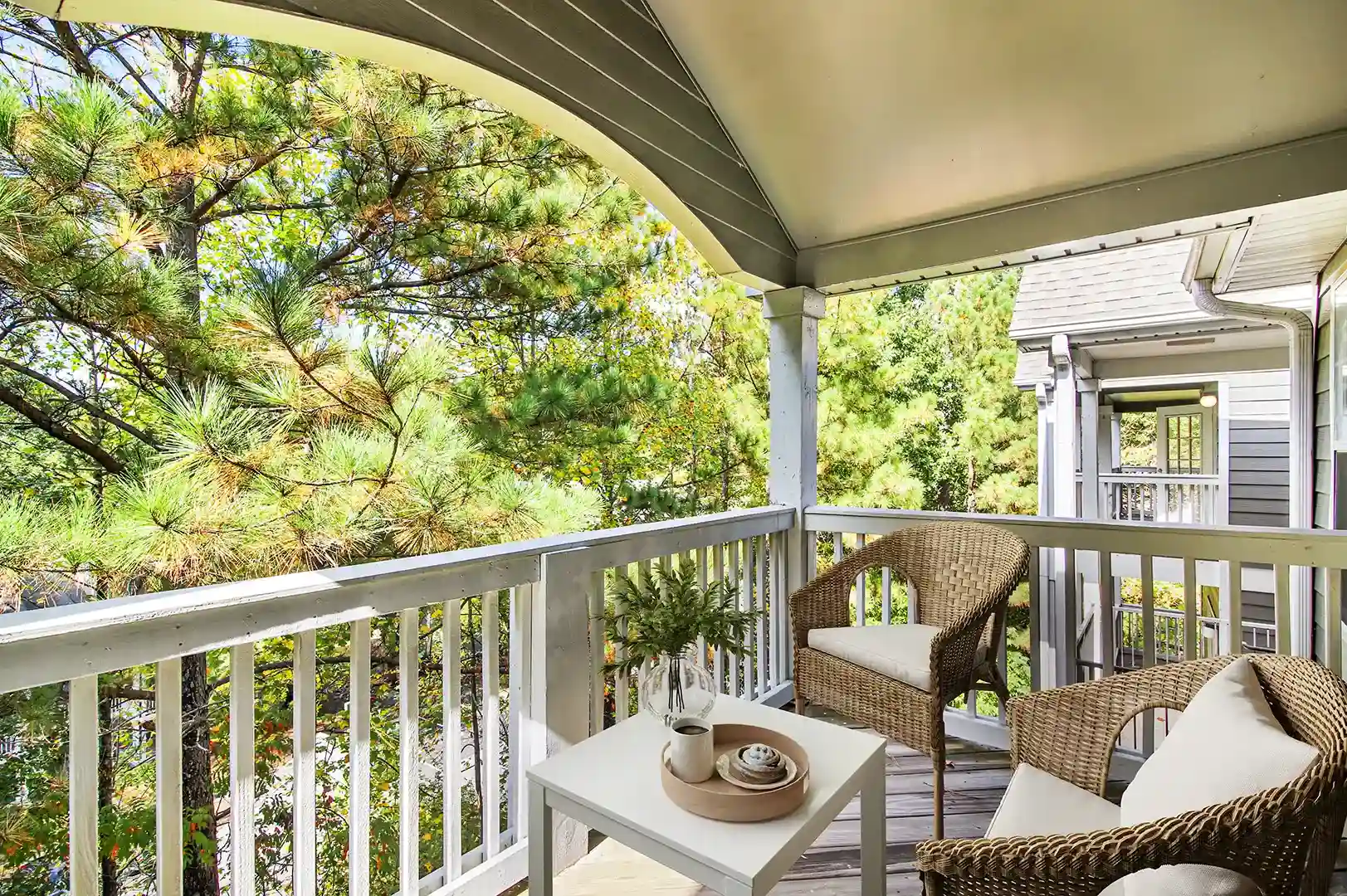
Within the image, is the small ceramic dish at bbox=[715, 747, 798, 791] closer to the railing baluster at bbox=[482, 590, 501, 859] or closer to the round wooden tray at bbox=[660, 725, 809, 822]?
the round wooden tray at bbox=[660, 725, 809, 822]

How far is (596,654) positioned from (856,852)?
1.06m

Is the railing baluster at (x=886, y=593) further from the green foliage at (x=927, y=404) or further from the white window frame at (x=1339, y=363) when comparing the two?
the green foliage at (x=927, y=404)

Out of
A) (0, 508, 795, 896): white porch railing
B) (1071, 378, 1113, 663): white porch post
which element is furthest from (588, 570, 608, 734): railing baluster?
(1071, 378, 1113, 663): white porch post

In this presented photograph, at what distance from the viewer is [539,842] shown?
4.83ft

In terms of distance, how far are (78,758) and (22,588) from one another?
7.35ft

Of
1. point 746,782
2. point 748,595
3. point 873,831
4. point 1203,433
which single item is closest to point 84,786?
point 746,782

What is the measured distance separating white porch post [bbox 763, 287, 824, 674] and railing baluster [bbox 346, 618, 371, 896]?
213 cm

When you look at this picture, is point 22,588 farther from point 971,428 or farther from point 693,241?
point 971,428

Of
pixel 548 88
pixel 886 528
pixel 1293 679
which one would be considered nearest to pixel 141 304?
pixel 548 88

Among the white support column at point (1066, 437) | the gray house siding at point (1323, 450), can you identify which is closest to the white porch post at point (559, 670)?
the gray house siding at point (1323, 450)

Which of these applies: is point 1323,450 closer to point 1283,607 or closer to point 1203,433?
point 1283,607

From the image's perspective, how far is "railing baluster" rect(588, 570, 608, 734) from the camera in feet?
7.14

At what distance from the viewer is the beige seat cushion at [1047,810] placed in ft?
4.22

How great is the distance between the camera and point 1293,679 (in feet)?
4.01
